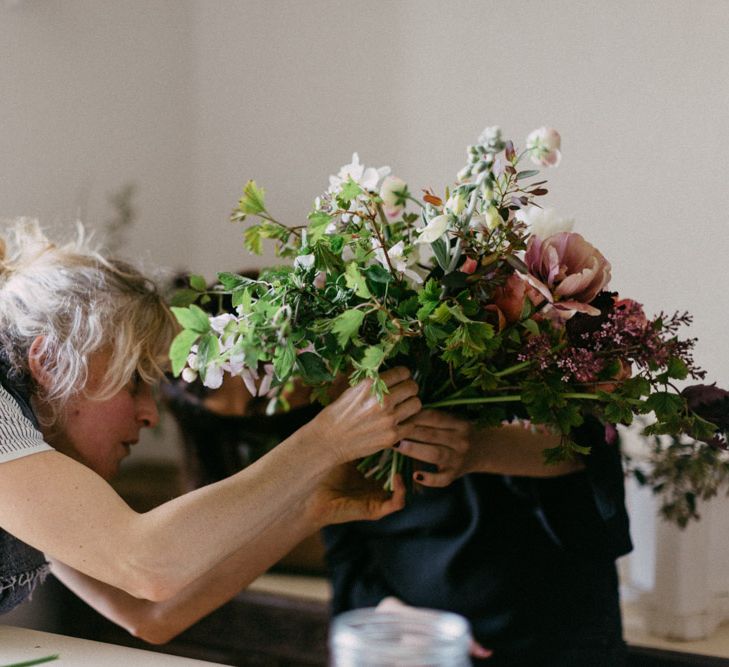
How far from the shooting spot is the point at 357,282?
3.21ft

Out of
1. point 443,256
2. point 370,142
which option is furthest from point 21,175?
point 443,256

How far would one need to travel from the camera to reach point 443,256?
3.35ft

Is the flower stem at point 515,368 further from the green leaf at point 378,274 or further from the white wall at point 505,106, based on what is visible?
the white wall at point 505,106

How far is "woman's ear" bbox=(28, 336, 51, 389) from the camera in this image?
48.1 inches

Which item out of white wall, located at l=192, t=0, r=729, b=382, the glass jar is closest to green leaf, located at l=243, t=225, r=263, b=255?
the glass jar

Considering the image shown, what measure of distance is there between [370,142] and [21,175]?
95 cm

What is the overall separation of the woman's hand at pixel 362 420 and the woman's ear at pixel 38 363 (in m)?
0.40

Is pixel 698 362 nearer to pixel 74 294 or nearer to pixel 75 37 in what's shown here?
pixel 74 294

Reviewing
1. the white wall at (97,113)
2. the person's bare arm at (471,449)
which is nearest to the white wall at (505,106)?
the white wall at (97,113)

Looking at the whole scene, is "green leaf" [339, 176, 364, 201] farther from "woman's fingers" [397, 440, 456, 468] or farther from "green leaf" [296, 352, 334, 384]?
"woman's fingers" [397, 440, 456, 468]

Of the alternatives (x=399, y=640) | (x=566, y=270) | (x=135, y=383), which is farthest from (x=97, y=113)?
(x=399, y=640)

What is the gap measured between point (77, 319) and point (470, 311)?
56cm

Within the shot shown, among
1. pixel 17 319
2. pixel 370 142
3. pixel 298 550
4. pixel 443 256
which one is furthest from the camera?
pixel 370 142

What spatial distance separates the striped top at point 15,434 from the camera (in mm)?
1050
